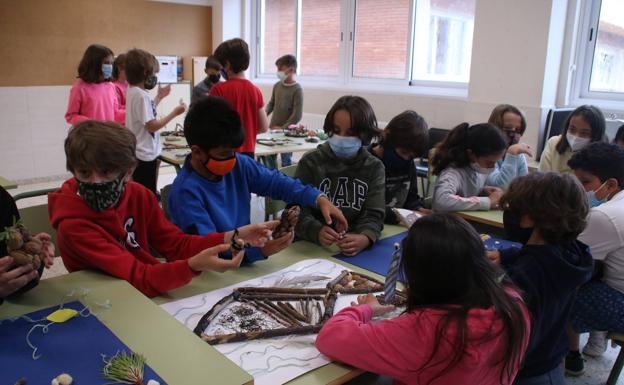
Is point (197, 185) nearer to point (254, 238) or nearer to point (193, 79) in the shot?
point (254, 238)

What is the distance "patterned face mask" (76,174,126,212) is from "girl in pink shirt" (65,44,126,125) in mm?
2935

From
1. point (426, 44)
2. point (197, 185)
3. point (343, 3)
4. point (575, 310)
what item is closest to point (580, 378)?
point (575, 310)

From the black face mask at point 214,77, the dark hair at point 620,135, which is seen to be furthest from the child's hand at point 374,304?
the black face mask at point 214,77

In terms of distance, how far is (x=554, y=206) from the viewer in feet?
5.09

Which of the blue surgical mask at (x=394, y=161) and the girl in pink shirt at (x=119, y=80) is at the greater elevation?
the girl in pink shirt at (x=119, y=80)

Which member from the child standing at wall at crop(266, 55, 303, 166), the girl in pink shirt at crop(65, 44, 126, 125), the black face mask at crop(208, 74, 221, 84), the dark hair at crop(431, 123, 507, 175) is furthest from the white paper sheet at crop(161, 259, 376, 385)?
the child standing at wall at crop(266, 55, 303, 166)

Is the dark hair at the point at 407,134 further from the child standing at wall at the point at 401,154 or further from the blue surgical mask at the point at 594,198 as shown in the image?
the blue surgical mask at the point at 594,198

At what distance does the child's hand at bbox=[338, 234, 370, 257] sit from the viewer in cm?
198

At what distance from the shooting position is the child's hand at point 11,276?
1243 millimetres

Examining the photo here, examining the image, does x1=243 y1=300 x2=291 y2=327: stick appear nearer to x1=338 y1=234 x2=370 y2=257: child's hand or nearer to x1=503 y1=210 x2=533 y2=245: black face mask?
x1=338 y1=234 x2=370 y2=257: child's hand

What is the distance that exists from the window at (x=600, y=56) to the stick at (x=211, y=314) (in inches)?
167

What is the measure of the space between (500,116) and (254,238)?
227cm

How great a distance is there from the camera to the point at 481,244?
1183 millimetres

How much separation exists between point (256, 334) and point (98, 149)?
27.8 inches
